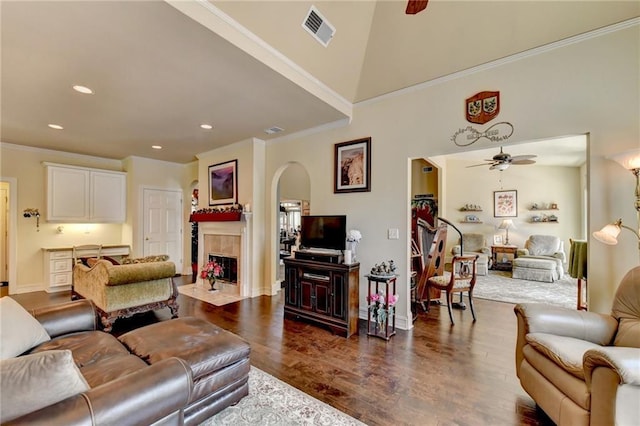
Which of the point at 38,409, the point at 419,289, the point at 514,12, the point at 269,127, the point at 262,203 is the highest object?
the point at 514,12

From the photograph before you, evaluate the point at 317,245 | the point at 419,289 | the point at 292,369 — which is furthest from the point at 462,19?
the point at 292,369

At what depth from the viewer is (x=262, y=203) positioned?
5.38 metres

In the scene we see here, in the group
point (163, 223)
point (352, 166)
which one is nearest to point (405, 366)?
point (352, 166)

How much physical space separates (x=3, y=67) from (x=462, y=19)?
4.67 m

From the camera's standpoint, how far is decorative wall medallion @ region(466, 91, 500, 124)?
10.1 ft

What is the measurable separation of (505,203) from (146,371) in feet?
30.6

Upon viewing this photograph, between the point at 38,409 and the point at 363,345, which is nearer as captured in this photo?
the point at 38,409

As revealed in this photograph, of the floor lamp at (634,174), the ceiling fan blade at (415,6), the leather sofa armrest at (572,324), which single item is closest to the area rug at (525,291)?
the floor lamp at (634,174)

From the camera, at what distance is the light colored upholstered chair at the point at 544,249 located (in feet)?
22.8

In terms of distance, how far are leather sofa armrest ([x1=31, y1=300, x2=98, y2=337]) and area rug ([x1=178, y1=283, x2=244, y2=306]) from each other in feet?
7.79

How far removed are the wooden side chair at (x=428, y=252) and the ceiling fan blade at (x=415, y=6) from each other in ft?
9.47

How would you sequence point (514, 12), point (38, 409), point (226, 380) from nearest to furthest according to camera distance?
point (38, 409) → point (226, 380) → point (514, 12)

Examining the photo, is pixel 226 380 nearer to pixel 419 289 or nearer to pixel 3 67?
pixel 419 289

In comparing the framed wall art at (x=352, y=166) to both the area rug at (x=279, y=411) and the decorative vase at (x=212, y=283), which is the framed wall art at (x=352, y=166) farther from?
the decorative vase at (x=212, y=283)
